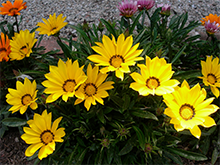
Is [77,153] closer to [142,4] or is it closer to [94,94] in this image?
[94,94]

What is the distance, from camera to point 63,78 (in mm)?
1205

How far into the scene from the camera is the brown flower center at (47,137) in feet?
4.04

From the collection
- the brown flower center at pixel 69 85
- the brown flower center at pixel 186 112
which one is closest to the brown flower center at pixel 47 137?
the brown flower center at pixel 69 85

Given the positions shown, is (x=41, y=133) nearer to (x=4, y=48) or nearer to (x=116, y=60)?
(x=116, y=60)

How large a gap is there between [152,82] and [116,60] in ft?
0.83

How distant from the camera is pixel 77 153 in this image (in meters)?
1.56

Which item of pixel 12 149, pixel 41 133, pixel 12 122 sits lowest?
pixel 12 149

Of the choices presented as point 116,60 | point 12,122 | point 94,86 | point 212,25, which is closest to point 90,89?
point 94,86

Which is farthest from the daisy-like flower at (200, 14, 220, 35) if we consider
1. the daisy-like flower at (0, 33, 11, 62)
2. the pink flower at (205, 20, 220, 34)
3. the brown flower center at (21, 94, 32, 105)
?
the daisy-like flower at (0, 33, 11, 62)

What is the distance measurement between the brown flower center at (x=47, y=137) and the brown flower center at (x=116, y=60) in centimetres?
61

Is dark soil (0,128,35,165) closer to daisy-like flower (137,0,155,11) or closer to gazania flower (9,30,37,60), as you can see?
gazania flower (9,30,37,60)

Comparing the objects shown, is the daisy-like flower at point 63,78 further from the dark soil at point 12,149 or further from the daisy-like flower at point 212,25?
the daisy-like flower at point 212,25

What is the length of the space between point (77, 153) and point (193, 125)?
0.96 meters

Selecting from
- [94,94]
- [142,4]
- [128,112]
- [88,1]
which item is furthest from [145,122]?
[88,1]
